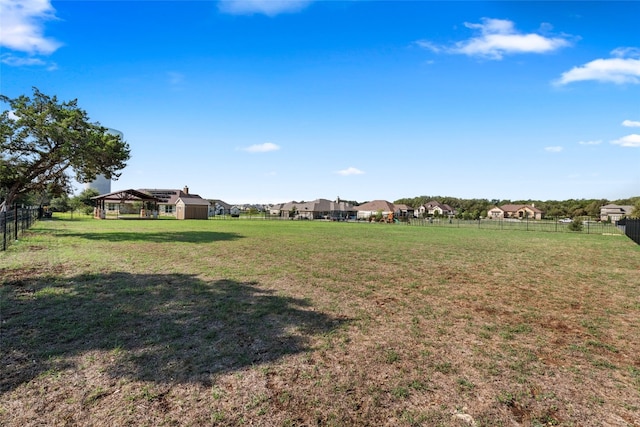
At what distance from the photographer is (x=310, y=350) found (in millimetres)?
4262

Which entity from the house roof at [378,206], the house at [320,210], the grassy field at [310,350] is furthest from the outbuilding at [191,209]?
the house roof at [378,206]

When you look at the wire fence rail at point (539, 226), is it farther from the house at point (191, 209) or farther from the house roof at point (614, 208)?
the house roof at point (614, 208)

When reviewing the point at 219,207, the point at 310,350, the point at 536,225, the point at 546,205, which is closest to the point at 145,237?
the point at 310,350

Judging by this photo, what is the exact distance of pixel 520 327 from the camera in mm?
5418

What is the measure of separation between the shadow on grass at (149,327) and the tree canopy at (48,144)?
12926mm

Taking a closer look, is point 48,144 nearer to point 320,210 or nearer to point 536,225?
point 536,225

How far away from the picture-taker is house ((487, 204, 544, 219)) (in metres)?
97.1

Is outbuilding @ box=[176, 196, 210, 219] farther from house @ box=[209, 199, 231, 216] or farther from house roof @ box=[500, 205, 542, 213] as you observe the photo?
house roof @ box=[500, 205, 542, 213]

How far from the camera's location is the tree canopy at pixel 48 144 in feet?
56.3

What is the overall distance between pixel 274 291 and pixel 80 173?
64.0 feet

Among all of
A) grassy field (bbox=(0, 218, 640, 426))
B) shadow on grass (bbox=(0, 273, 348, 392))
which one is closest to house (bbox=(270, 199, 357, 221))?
grassy field (bbox=(0, 218, 640, 426))

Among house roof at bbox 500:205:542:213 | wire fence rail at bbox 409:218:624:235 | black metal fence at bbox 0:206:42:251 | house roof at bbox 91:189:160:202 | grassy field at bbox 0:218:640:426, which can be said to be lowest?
wire fence rail at bbox 409:218:624:235

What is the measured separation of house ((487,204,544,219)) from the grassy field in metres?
102

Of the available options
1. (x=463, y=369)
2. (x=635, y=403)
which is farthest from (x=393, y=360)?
(x=635, y=403)
